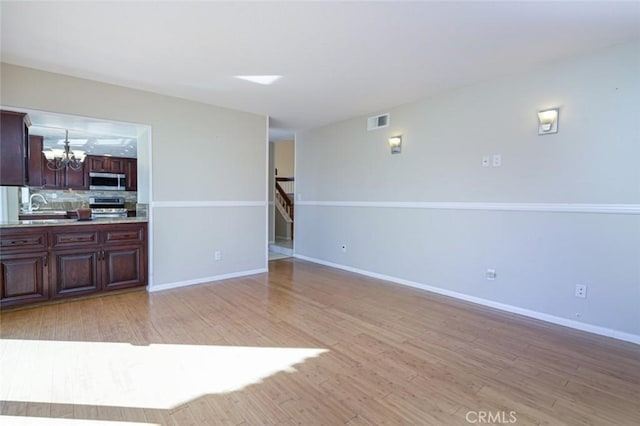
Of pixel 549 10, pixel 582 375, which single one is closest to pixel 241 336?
pixel 582 375

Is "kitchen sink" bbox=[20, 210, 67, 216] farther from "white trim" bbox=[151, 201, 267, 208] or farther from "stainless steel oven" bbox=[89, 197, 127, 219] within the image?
"white trim" bbox=[151, 201, 267, 208]

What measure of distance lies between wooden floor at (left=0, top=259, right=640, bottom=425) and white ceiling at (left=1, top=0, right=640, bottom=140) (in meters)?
2.56

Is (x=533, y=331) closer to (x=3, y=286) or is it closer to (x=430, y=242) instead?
(x=430, y=242)

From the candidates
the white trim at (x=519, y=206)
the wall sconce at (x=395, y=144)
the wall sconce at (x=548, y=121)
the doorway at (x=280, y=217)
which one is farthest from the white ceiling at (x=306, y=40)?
the doorway at (x=280, y=217)

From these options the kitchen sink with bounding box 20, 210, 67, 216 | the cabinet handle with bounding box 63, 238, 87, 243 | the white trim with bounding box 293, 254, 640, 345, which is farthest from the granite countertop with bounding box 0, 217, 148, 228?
the white trim with bounding box 293, 254, 640, 345

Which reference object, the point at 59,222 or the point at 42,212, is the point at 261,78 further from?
the point at 42,212

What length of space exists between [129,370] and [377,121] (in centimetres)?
429

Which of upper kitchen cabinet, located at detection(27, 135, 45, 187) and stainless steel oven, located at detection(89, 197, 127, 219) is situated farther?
stainless steel oven, located at detection(89, 197, 127, 219)

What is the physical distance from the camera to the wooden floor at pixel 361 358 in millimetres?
1739

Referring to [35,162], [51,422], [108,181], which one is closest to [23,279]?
[35,162]

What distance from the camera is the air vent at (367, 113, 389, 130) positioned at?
15.3ft

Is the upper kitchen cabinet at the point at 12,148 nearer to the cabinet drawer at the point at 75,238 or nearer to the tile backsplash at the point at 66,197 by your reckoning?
the cabinet drawer at the point at 75,238

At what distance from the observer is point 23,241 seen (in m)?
3.21

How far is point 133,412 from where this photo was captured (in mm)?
1724
